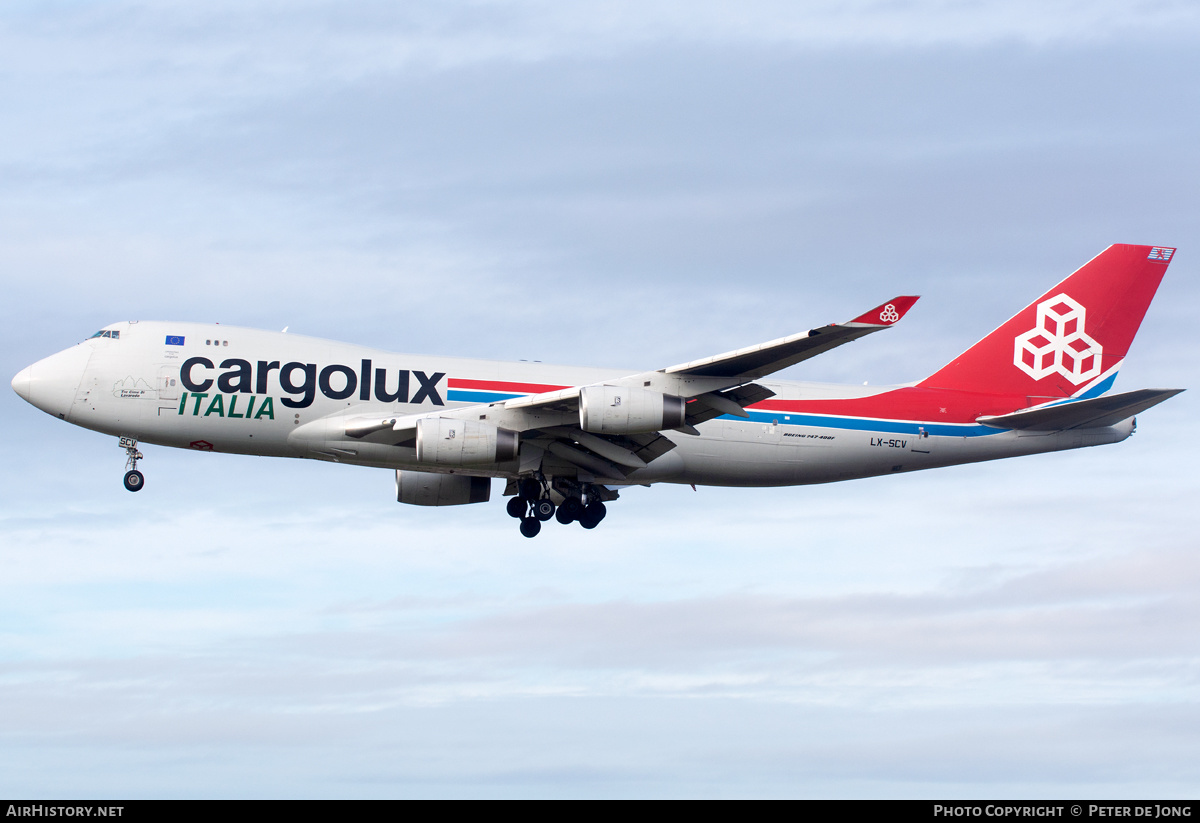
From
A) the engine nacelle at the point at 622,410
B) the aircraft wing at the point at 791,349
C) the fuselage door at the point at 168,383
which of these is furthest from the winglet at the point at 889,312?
the fuselage door at the point at 168,383

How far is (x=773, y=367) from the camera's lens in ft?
117

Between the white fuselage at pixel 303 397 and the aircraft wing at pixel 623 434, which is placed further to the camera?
the white fuselage at pixel 303 397

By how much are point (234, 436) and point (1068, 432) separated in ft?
86.7

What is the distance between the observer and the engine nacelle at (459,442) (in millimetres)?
36312

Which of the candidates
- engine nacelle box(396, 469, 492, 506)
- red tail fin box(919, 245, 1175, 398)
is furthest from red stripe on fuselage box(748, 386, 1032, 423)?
engine nacelle box(396, 469, 492, 506)

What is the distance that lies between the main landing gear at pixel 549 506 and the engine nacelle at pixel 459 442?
3.73m

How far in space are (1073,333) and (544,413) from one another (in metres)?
20.1

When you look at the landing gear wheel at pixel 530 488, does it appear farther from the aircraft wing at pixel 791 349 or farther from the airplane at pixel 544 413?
the aircraft wing at pixel 791 349

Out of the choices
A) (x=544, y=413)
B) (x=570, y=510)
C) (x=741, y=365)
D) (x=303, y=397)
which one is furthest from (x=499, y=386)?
(x=741, y=365)

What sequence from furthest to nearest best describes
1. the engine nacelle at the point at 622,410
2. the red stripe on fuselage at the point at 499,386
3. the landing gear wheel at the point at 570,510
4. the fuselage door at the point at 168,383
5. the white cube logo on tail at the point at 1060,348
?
the white cube logo on tail at the point at 1060,348 → the landing gear wheel at the point at 570,510 → the red stripe on fuselage at the point at 499,386 → the fuselage door at the point at 168,383 → the engine nacelle at the point at 622,410

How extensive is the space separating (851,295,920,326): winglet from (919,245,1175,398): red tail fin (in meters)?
12.6

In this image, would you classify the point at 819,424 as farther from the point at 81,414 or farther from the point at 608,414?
the point at 81,414
